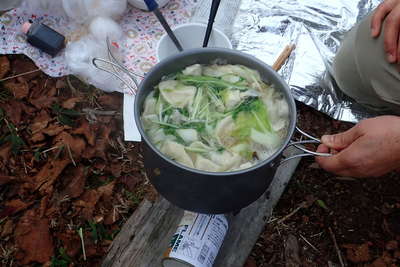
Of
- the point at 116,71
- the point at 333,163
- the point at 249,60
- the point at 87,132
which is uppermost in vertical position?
the point at 249,60

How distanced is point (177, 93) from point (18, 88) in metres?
1.10

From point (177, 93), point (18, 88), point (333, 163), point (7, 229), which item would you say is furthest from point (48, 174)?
point (333, 163)

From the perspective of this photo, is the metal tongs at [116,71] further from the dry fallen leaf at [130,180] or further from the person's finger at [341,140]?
the person's finger at [341,140]

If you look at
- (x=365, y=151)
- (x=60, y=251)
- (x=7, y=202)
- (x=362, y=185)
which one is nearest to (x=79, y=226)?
(x=60, y=251)

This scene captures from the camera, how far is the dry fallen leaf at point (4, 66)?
2070 mm

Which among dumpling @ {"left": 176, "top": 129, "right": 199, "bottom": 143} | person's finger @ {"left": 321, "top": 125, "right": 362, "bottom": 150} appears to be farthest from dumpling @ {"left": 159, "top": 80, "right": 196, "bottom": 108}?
person's finger @ {"left": 321, "top": 125, "right": 362, "bottom": 150}

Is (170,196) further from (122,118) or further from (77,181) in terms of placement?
(122,118)

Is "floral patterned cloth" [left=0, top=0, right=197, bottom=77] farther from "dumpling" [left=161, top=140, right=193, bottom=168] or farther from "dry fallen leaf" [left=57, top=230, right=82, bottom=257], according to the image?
"dumpling" [left=161, top=140, right=193, bottom=168]

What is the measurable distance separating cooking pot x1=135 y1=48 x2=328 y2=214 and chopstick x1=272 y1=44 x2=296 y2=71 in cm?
66

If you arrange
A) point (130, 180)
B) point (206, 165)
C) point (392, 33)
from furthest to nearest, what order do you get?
1. point (130, 180)
2. point (392, 33)
3. point (206, 165)

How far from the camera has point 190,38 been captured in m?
2.13

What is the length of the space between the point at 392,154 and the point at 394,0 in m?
0.77

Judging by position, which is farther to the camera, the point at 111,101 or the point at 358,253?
the point at 111,101

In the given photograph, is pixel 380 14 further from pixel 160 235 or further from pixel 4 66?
pixel 4 66
